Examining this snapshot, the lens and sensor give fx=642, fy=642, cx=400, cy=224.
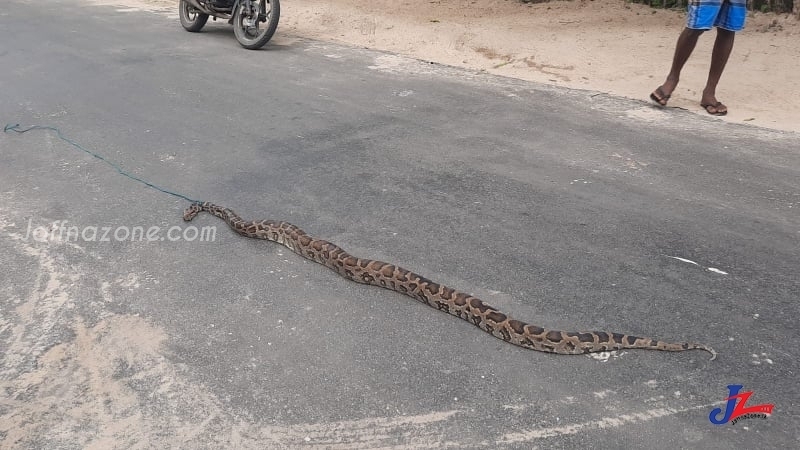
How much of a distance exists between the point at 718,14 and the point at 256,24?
25.0 feet

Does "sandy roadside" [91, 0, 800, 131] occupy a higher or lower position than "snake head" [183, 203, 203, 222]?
higher

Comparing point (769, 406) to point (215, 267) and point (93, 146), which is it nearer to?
point (215, 267)

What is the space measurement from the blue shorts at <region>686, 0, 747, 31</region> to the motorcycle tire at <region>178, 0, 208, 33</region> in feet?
30.7

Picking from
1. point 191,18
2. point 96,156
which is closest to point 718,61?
point 96,156

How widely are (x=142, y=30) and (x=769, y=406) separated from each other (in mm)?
13414

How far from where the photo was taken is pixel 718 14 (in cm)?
752

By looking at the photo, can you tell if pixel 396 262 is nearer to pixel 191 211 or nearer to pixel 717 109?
pixel 191 211

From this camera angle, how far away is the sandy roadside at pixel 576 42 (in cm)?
850

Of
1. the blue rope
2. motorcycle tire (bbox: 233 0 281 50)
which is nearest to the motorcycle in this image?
motorcycle tire (bbox: 233 0 281 50)

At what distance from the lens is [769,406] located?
3252mm
